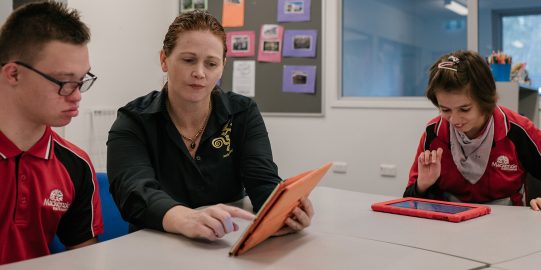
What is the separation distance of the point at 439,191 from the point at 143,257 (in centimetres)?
117

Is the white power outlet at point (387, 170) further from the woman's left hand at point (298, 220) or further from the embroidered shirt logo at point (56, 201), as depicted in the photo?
the embroidered shirt logo at point (56, 201)

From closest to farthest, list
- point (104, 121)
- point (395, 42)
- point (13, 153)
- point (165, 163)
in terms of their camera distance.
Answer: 1. point (13, 153)
2. point (165, 163)
3. point (104, 121)
4. point (395, 42)

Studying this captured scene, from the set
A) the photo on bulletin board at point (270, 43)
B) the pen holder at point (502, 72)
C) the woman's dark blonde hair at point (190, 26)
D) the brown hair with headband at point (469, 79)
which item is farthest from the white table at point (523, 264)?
the photo on bulletin board at point (270, 43)

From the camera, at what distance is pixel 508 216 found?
1428mm

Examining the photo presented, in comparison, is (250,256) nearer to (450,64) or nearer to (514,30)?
(450,64)

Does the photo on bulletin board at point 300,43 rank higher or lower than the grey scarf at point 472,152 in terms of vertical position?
higher

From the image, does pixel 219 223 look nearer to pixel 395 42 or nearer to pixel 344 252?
pixel 344 252

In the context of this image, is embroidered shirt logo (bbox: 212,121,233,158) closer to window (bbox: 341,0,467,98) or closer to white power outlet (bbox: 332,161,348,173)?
white power outlet (bbox: 332,161,348,173)

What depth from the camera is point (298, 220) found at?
119cm

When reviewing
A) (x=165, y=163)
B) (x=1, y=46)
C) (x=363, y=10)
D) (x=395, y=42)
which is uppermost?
(x=363, y=10)

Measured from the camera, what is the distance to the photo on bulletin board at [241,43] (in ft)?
13.3

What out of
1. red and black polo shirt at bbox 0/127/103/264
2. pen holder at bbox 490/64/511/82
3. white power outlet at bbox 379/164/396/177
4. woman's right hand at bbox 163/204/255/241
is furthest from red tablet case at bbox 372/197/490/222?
white power outlet at bbox 379/164/396/177

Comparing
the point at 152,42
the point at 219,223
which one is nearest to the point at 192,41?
the point at 219,223

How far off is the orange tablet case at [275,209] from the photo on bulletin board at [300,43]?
2.85 metres
